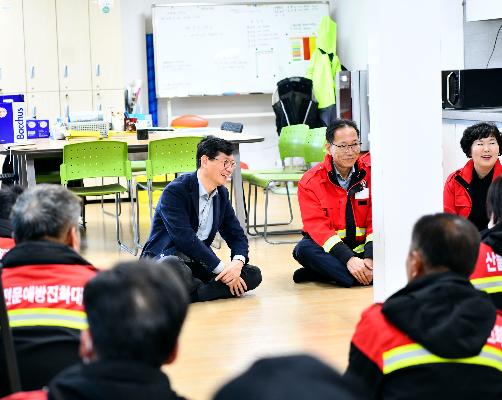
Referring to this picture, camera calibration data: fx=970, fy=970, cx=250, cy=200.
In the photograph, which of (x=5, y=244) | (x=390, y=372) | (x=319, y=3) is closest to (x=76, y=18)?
(x=319, y=3)

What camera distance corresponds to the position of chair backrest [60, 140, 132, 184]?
6.83 metres

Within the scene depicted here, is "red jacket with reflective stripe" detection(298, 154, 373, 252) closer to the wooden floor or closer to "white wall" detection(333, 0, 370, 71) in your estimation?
the wooden floor

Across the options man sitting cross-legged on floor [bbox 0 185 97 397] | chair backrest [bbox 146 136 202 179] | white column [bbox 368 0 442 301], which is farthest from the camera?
chair backrest [bbox 146 136 202 179]

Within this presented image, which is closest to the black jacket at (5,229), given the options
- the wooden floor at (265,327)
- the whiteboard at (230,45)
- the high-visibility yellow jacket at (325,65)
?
the wooden floor at (265,327)

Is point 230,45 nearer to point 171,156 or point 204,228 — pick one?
point 171,156

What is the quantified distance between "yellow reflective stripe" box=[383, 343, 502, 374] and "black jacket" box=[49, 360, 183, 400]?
826 millimetres

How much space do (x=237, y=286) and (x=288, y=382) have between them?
429 cm

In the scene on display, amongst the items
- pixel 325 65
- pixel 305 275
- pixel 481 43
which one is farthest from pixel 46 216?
pixel 325 65

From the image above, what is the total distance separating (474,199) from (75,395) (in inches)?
156

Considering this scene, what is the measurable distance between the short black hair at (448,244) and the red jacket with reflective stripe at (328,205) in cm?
330

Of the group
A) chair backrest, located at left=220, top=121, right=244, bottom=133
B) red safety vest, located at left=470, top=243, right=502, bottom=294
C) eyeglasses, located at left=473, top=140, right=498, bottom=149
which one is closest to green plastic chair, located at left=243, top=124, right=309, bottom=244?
chair backrest, located at left=220, top=121, right=244, bottom=133

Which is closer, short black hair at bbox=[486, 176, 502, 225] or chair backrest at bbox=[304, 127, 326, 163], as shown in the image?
short black hair at bbox=[486, 176, 502, 225]

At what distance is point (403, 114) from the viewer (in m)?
4.20

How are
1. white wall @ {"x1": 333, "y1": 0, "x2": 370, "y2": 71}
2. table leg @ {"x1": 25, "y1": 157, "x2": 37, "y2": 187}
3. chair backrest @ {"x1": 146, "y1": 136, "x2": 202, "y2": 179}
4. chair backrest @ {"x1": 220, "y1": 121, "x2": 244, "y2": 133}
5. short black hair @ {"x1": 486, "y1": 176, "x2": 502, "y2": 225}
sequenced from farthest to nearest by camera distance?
white wall @ {"x1": 333, "y1": 0, "x2": 370, "y2": 71}, chair backrest @ {"x1": 220, "y1": 121, "x2": 244, "y2": 133}, chair backrest @ {"x1": 146, "y1": 136, "x2": 202, "y2": 179}, table leg @ {"x1": 25, "y1": 157, "x2": 37, "y2": 187}, short black hair @ {"x1": 486, "y1": 176, "x2": 502, "y2": 225}
